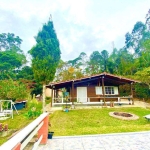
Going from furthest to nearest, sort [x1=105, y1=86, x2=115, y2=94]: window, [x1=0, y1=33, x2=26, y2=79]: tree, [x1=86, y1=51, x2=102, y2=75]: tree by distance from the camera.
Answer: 1. [x1=86, y1=51, x2=102, y2=75]: tree
2. [x1=0, y1=33, x2=26, y2=79]: tree
3. [x1=105, y1=86, x2=115, y2=94]: window

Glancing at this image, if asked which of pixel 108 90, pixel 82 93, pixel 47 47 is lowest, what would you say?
pixel 82 93

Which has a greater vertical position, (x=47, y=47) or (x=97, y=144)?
(x=47, y=47)

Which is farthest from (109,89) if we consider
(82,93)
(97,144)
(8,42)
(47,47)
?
(8,42)

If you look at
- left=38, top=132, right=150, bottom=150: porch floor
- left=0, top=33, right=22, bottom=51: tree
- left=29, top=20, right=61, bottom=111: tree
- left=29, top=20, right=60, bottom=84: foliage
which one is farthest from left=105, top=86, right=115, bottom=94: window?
left=0, top=33, right=22, bottom=51: tree

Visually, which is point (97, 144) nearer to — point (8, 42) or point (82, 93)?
point (82, 93)

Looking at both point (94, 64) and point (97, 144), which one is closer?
point (97, 144)

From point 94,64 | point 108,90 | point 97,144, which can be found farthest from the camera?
point 94,64

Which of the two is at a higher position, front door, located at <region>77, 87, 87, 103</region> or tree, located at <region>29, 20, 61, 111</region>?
tree, located at <region>29, 20, 61, 111</region>

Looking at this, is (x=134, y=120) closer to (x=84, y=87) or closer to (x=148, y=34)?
(x=84, y=87)

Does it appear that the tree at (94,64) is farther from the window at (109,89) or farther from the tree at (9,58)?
the tree at (9,58)

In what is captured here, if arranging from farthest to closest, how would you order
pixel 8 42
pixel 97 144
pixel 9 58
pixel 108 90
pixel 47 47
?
1. pixel 8 42
2. pixel 9 58
3. pixel 47 47
4. pixel 108 90
5. pixel 97 144

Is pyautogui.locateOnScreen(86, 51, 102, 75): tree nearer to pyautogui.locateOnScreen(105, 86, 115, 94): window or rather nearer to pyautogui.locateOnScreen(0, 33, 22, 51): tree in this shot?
pyautogui.locateOnScreen(105, 86, 115, 94): window

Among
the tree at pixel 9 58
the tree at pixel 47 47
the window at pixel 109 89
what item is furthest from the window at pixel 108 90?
the tree at pixel 9 58

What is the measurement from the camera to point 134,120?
937 centimetres
